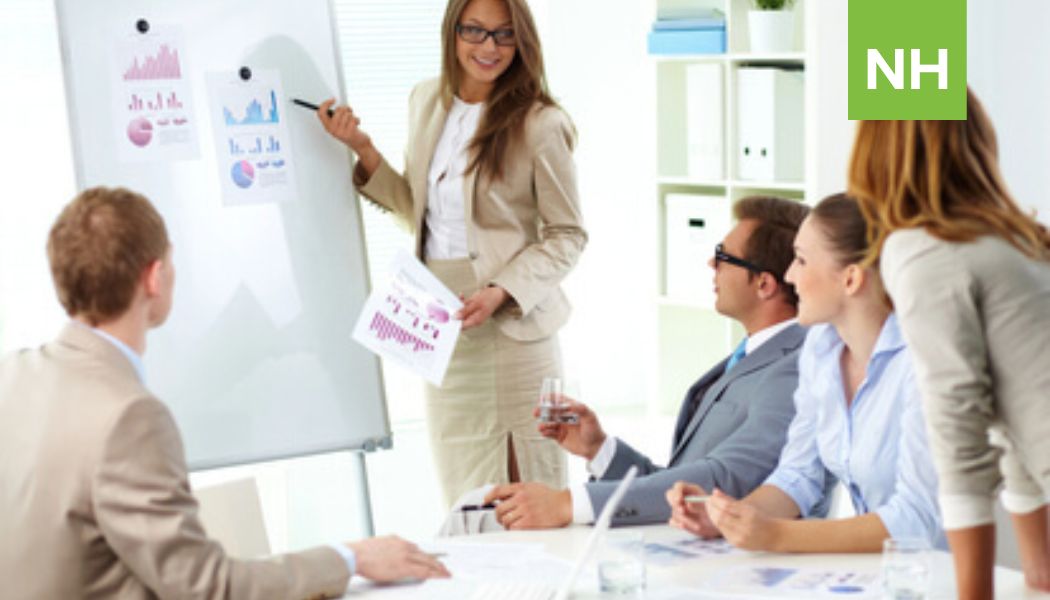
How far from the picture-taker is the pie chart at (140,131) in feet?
11.2

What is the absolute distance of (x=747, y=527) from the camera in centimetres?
228

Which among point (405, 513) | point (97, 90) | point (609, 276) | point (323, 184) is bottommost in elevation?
point (405, 513)

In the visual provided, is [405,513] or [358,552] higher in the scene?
[358,552]

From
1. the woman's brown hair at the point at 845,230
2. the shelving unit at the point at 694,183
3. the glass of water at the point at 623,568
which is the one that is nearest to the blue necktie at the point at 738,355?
the woman's brown hair at the point at 845,230

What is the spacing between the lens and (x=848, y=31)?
4.14 m

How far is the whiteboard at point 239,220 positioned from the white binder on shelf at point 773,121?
5.95 ft

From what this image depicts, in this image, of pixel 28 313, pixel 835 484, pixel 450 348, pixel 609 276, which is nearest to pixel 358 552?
pixel 835 484

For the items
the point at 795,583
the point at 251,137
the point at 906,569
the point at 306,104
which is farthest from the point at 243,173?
the point at 906,569

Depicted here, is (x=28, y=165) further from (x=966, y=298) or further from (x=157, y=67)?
(x=966, y=298)

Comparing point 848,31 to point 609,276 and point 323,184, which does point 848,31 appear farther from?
point 609,276

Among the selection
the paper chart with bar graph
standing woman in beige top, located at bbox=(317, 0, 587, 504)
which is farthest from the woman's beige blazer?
the paper chart with bar graph

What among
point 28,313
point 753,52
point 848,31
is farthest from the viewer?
point 28,313

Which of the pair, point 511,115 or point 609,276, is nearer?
point 511,115

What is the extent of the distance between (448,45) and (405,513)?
99.8 inches
